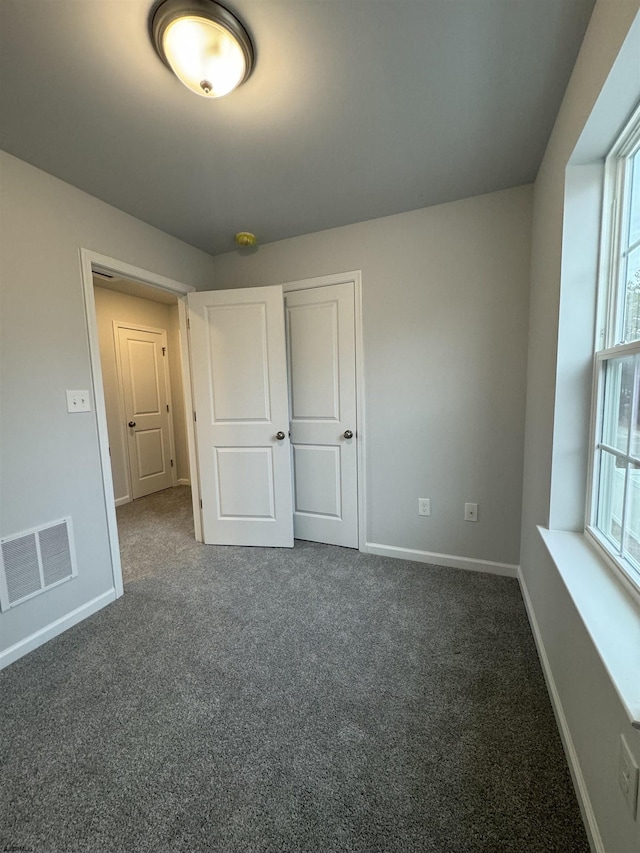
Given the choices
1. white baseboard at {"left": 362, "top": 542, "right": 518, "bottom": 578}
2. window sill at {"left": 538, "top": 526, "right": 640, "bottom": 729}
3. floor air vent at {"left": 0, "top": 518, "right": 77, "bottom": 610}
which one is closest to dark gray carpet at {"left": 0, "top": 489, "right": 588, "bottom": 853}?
white baseboard at {"left": 362, "top": 542, "right": 518, "bottom": 578}

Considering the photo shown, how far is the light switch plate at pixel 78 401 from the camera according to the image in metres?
1.82

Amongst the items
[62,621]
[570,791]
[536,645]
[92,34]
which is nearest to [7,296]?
[92,34]

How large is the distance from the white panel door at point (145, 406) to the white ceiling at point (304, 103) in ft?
7.35

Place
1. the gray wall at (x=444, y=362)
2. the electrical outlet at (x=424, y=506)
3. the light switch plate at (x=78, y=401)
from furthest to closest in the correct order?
the electrical outlet at (x=424, y=506) → the gray wall at (x=444, y=362) → the light switch plate at (x=78, y=401)

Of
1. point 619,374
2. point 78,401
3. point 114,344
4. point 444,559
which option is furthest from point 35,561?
point 114,344

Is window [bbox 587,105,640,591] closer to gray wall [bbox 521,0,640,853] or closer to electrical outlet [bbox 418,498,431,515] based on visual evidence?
gray wall [bbox 521,0,640,853]

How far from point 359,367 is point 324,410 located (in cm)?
42

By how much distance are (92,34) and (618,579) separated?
7.79 feet

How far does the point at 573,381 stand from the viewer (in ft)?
4.34

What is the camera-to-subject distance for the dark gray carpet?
0.93 m

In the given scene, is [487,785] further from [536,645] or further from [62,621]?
[62,621]

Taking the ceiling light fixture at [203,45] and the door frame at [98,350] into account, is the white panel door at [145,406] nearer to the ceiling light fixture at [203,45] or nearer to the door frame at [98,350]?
the door frame at [98,350]

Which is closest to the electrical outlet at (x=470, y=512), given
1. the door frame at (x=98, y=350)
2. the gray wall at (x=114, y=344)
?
the door frame at (x=98, y=350)

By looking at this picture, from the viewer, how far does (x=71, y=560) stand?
1.83m
